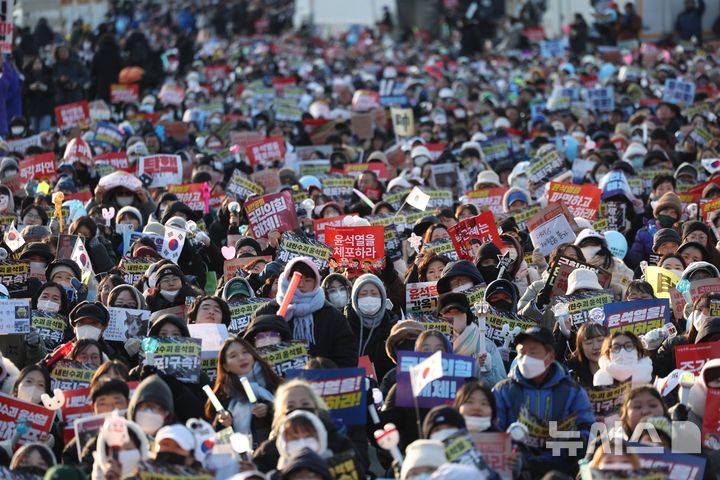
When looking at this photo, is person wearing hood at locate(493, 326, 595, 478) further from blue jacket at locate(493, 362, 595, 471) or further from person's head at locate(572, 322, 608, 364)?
person's head at locate(572, 322, 608, 364)

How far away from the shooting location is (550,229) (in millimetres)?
13555

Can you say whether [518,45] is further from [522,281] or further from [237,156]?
[522,281]

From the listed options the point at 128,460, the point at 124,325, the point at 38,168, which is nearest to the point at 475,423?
the point at 128,460

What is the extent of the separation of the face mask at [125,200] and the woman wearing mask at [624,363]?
7.71 meters

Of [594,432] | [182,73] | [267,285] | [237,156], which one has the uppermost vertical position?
[182,73]

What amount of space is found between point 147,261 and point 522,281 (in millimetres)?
2871

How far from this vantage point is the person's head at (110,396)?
8.45 meters

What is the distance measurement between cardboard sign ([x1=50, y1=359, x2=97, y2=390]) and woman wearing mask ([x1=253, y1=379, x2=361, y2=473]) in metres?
1.56

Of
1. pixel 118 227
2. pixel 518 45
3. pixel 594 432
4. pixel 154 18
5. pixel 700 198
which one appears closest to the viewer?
pixel 594 432

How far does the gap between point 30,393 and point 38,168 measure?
967 cm

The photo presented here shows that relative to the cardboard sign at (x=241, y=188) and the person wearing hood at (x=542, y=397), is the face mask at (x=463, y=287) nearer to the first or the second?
the person wearing hood at (x=542, y=397)

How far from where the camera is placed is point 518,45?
39.2 meters

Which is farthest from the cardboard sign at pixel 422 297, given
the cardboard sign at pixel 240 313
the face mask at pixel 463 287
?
the cardboard sign at pixel 240 313

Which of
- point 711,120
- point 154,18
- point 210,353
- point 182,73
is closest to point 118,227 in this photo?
point 210,353
